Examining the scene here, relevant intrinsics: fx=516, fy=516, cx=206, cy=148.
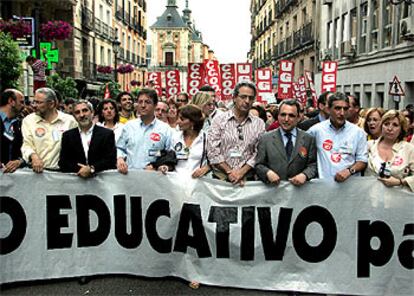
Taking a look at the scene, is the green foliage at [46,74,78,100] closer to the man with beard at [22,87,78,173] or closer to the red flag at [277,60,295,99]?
the red flag at [277,60,295,99]

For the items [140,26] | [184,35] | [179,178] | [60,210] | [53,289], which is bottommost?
[53,289]

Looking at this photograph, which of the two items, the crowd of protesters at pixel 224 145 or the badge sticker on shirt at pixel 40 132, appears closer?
the crowd of protesters at pixel 224 145

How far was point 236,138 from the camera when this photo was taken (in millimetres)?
5328

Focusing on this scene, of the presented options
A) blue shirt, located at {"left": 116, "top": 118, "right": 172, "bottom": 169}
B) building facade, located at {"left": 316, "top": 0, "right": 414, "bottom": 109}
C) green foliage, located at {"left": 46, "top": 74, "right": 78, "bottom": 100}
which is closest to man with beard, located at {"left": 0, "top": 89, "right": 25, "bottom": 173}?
blue shirt, located at {"left": 116, "top": 118, "right": 172, "bottom": 169}

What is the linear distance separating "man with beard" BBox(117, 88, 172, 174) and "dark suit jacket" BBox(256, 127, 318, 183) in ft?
3.63

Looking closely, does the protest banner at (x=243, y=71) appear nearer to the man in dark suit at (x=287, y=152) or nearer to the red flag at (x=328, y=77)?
the red flag at (x=328, y=77)

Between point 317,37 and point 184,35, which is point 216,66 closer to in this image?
point 317,37

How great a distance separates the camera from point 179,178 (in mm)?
5234

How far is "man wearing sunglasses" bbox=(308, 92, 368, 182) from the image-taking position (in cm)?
509

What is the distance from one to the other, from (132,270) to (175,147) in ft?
4.44

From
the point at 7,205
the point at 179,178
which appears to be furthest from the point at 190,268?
the point at 7,205

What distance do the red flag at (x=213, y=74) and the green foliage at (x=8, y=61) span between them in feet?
22.9

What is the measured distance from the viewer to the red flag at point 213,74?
1783cm

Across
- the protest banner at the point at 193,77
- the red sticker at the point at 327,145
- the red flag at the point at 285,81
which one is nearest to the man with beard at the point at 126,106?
the red sticker at the point at 327,145
